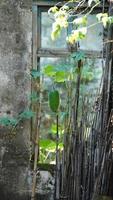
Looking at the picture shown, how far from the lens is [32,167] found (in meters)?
4.32

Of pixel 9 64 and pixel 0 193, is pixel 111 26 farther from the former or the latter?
pixel 0 193

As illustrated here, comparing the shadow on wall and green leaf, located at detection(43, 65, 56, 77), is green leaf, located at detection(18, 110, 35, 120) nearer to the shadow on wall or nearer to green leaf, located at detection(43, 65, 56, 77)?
green leaf, located at detection(43, 65, 56, 77)

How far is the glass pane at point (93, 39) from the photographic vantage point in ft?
14.2

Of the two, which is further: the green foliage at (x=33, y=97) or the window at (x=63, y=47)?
the window at (x=63, y=47)

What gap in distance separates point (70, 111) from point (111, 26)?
0.80 m

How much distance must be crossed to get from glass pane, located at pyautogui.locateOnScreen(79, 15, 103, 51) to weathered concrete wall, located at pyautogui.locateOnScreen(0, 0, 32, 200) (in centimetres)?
52

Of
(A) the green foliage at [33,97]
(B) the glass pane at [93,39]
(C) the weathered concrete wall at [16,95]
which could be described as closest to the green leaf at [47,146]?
(C) the weathered concrete wall at [16,95]

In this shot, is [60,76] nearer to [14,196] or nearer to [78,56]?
[78,56]

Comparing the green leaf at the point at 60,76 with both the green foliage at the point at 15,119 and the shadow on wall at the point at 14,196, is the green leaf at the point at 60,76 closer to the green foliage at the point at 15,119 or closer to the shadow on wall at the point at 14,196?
the green foliage at the point at 15,119

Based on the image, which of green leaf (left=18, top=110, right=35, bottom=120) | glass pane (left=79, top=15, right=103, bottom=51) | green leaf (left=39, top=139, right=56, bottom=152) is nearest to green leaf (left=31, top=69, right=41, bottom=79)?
green leaf (left=18, top=110, right=35, bottom=120)

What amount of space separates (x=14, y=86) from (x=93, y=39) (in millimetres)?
835

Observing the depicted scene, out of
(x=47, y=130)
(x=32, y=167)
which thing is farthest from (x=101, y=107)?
(x=47, y=130)

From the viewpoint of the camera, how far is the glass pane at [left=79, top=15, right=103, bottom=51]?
14.2 ft

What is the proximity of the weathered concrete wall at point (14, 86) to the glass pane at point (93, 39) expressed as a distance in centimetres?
52
